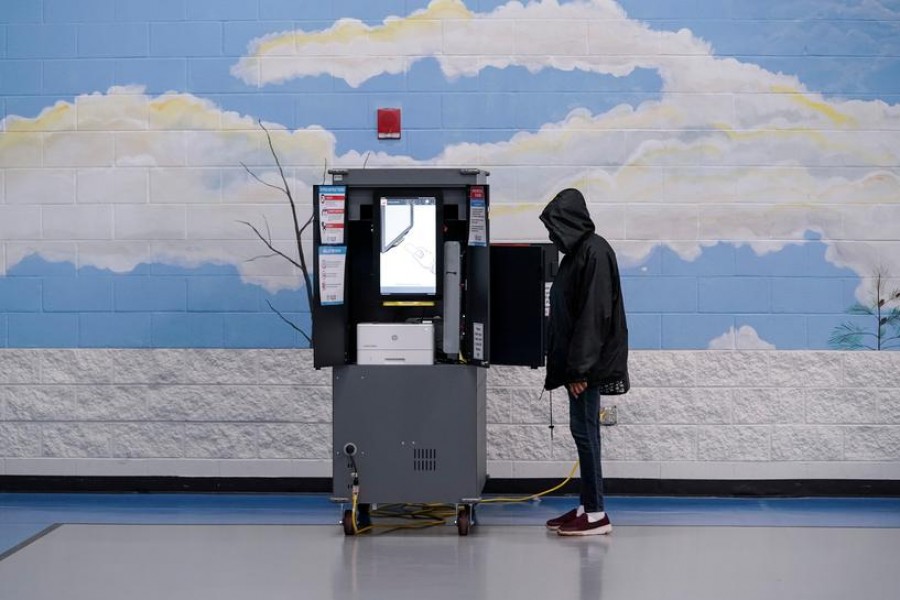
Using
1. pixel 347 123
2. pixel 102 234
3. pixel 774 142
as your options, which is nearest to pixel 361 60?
pixel 347 123

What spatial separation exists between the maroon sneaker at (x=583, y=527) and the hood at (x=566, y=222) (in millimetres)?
1198

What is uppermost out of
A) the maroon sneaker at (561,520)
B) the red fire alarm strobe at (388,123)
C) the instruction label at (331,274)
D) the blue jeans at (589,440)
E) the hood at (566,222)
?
the red fire alarm strobe at (388,123)

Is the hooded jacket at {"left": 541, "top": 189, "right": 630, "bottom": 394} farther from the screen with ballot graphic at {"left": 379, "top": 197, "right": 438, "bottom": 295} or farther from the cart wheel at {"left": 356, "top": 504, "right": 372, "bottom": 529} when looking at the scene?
the cart wheel at {"left": 356, "top": 504, "right": 372, "bottom": 529}

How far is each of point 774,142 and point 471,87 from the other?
159cm

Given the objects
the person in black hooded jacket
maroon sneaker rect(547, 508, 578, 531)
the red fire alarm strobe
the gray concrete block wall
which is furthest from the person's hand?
the red fire alarm strobe

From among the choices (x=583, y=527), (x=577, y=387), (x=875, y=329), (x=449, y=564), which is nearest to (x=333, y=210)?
(x=577, y=387)

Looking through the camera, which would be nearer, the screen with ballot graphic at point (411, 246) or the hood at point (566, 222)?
the hood at point (566, 222)

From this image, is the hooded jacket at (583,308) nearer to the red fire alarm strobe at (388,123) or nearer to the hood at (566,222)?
the hood at (566,222)

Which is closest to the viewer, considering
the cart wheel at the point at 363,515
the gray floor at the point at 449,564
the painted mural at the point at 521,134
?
the gray floor at the point at 449,564

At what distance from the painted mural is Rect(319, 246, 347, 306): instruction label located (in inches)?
35.5

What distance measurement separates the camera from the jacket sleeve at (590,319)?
17.8 feet

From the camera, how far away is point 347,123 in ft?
21.3

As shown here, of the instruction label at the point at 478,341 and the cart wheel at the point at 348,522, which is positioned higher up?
the instruction label at the point at 478,341

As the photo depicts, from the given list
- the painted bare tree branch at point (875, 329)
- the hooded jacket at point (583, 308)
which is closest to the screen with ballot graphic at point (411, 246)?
the hooded jacket at point (583, 308)
